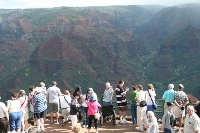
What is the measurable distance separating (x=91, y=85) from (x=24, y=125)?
92.8 meters

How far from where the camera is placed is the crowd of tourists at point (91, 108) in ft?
31.5

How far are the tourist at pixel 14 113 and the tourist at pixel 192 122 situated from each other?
18.6ft

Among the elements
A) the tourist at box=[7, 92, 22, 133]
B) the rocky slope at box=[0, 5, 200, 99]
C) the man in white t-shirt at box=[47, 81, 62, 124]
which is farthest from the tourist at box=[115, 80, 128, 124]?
the rocky slope at box=[0, 5, 200, 99]

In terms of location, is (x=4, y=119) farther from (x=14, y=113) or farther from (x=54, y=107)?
(x=54, y=107)

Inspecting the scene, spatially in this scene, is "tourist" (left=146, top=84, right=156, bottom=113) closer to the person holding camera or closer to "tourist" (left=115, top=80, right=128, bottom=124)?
the person holding camera

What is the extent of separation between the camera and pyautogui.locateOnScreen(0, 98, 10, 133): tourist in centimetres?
1041

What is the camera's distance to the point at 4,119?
34.7ft

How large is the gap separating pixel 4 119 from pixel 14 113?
413 millimetres

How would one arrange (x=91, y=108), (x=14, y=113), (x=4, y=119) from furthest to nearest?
(x=91, y=108), (x=14, y=113), (x=4, y=119)

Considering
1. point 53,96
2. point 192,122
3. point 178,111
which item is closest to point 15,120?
point 53,96

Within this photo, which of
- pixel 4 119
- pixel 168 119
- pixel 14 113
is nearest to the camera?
pixel 168 119

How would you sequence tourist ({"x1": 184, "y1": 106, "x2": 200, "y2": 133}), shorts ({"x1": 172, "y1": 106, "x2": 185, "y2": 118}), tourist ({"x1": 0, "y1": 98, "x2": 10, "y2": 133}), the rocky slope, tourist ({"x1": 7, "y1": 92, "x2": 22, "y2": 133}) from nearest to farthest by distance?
tourist ({"x1": 184, "y1": 106, "x2": 200, "y2": 133})
tourist ({"x1": 0, "y1": 98, "x2": 10, "y2": 133})
tourist ({"x1": 7, "y1": 92, "x2": 22, "y2": 133})
shorts ({"x1": 172, "y1": 106, "x2": 185, "y2": 118})
the rocky slope

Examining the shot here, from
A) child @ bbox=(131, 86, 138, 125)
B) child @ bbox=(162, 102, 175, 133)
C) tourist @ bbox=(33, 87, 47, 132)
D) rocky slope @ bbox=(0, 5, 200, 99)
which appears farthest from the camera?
rocky slope @ bbox=(0, 5, 200, 99)

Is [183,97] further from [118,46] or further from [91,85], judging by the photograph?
[118,46]
